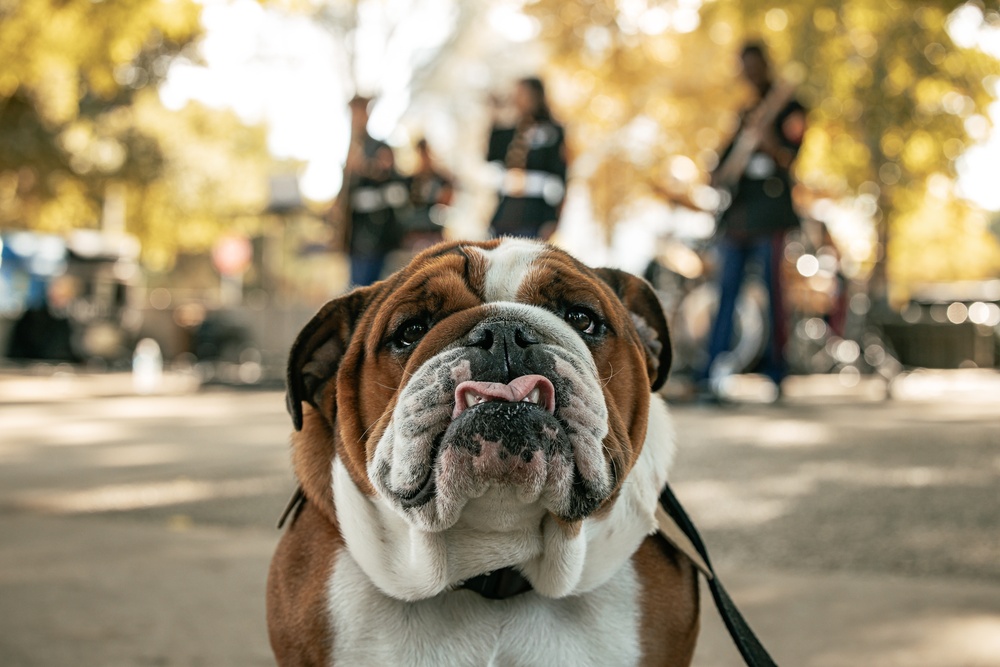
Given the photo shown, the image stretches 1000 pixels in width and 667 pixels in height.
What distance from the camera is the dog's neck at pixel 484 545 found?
2.07 meters

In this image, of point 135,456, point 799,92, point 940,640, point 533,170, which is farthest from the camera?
point 799,92

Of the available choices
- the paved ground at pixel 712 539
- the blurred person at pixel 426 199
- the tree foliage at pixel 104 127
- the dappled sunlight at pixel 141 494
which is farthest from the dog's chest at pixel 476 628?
the blurred person at pixel 426 199

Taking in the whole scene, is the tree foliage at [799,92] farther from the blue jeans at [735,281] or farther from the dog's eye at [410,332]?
the dog's eye at [410,332]

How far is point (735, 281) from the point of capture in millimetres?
9320

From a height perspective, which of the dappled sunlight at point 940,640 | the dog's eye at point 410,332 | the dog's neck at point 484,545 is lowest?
the dappled sunlight at point 940,640

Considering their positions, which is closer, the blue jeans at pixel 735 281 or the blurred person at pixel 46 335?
the blue jeans at pixel 735 281

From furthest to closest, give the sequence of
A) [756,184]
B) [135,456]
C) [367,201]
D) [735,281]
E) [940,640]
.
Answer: [367,201] < [735,281] < [756,184] < [135,456] < [940,640]

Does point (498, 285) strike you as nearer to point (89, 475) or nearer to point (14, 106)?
point (89, 475)

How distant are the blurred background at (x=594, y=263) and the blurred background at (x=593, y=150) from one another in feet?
0.26

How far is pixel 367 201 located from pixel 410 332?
9.25 meters

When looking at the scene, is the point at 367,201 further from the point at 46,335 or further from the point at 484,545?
the point at 46,335

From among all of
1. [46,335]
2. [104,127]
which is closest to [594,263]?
[46,335]

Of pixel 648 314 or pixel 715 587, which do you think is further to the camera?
pixel 648 314

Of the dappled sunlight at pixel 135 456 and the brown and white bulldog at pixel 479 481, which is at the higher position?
the brown and white bulldog at pixel 479 481
